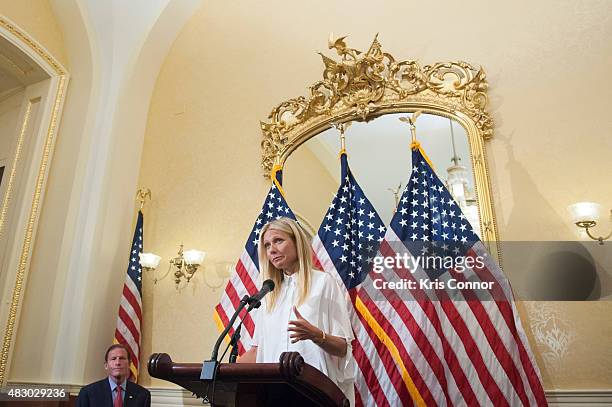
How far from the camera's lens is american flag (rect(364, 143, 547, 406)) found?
2.89m

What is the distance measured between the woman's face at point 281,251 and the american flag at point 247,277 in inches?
58.7

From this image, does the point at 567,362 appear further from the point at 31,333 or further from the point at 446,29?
the point at 31,333

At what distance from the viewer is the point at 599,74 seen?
3.60 meters

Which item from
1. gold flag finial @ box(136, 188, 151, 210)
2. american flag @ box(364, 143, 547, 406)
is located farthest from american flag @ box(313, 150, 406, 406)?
gold flag finial @ box(136, 188, 151, 210)

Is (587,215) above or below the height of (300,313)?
above

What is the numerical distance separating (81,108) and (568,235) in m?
4.32

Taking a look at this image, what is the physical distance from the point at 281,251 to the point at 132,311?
246 centimetres

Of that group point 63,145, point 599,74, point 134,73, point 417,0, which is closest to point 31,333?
point 63,145

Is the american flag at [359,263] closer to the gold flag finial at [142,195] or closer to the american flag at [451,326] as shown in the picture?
the american flag at [451,326]

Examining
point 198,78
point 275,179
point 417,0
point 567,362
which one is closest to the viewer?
point 567,362

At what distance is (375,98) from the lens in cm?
407

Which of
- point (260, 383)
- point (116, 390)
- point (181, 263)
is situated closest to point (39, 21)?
point (181, 263)

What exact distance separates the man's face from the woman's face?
191cm

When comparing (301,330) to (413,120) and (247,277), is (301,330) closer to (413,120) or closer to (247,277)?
(247,277)
